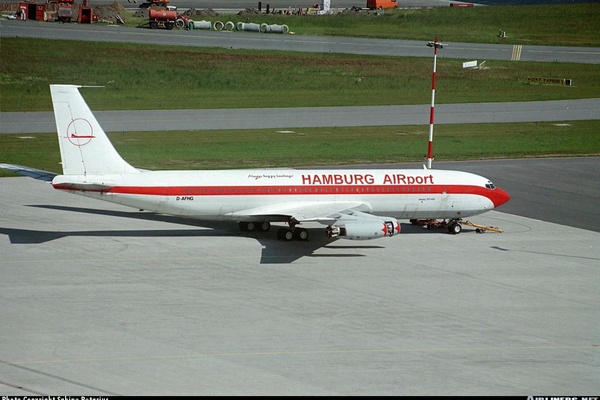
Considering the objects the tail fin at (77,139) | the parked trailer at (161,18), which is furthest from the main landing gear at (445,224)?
the parked trailer at (161,18)

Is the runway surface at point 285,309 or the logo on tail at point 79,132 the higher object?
the logo on tail at point 79,132

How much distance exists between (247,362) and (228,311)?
6.53 m

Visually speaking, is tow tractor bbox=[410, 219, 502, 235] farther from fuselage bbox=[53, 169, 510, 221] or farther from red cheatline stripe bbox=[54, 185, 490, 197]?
red cheatline stripe bbox=[54, 185, 490, 197]

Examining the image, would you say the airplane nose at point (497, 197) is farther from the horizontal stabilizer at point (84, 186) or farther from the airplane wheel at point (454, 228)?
the horizontal stabilizer at point (84, 186)

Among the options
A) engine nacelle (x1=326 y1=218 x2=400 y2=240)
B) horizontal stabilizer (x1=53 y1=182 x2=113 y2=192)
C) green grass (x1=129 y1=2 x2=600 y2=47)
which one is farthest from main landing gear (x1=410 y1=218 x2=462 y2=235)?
green grass (x1=129 y1=2 x2=600 y2=47)

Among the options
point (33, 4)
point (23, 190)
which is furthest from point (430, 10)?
point (23, 190)

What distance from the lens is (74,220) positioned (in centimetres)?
5897

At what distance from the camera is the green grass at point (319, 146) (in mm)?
77500

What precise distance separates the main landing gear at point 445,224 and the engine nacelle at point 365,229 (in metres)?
8.87

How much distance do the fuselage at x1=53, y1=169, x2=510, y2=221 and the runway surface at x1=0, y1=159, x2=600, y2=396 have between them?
6.20ft

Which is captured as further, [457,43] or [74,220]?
[457,43]

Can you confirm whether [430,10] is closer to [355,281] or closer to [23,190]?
[23,190]

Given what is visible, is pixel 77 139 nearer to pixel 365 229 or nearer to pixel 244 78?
pixel 365 229

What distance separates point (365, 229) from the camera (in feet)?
167
